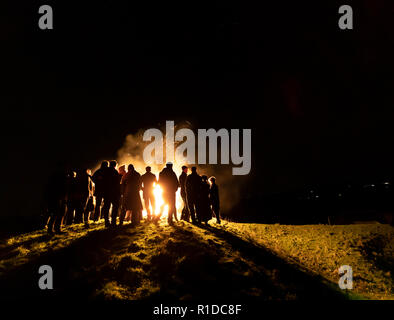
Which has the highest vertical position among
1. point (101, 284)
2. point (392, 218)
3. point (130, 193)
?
point (130, 193)

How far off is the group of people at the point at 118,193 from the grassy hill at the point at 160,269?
0.99 meters

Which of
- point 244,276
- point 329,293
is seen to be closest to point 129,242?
point 244,276

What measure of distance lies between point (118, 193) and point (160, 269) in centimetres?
445

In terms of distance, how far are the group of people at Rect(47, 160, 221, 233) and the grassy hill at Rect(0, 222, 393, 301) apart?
3.24 ft

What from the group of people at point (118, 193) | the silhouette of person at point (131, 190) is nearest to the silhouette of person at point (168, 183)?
the group of people at point (118, 193)

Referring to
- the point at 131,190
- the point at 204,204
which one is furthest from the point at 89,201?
the point at 204,204

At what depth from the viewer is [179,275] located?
7113 mm

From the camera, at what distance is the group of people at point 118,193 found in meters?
10.4

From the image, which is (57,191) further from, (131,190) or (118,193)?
(131,190)

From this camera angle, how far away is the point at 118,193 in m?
10.8
